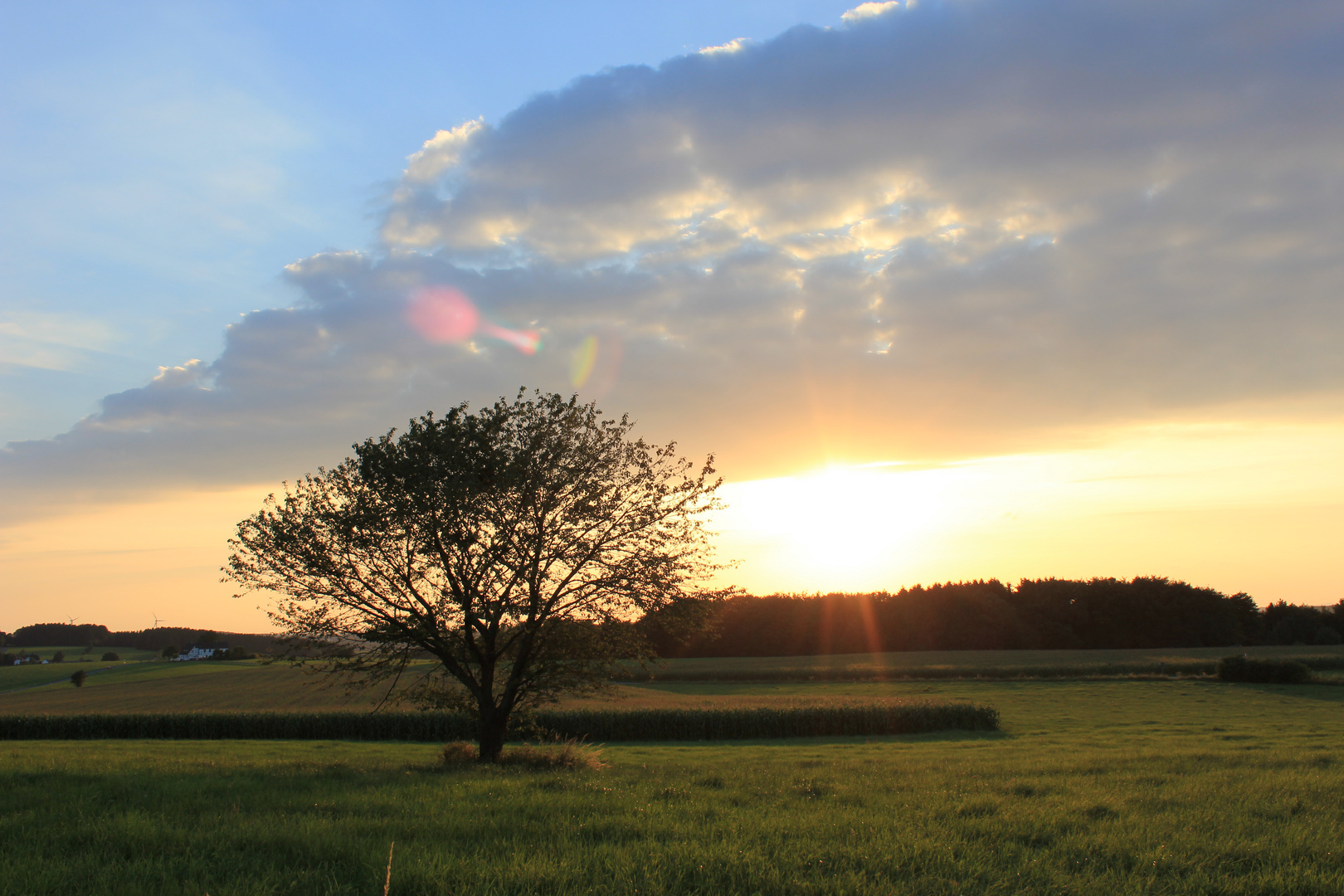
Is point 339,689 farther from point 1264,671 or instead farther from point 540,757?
point 1264,671

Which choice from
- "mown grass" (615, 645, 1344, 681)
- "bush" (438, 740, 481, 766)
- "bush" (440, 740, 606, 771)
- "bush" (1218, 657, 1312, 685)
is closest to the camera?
"bush" (440, 740, 606, 771)

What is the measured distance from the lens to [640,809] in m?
10.2

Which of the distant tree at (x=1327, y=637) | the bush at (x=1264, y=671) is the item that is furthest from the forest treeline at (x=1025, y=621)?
the bush at (x=1264, y=671)

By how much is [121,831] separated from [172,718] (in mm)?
47262

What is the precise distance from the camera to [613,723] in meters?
45.1

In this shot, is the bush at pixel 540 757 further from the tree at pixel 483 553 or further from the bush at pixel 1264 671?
the bush at pixel 1264 671

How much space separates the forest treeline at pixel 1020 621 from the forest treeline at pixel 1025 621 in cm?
13

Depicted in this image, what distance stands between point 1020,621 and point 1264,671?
5478 cm

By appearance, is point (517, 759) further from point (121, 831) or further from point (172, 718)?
point (172, 718)

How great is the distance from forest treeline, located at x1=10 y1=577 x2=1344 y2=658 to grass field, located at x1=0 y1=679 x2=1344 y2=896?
324 ft

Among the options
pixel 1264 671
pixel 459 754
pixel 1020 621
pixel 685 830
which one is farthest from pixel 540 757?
pixel 1020 621

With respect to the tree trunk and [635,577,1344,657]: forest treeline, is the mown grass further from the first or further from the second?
the tree trunk

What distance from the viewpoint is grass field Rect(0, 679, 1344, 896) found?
6.99 meters

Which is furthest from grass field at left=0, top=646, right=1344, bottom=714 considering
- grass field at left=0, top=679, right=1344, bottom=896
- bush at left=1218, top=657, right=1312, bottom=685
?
grass field at left=0, top=679, right=1344, bottom=896
